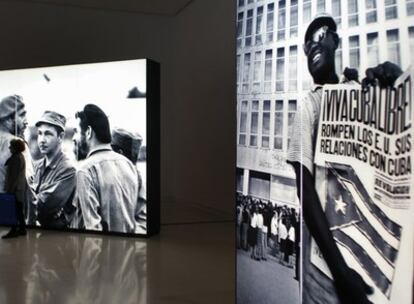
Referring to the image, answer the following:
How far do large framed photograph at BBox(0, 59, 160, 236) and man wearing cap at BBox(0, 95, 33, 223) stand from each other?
0.02m

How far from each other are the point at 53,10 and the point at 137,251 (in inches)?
328

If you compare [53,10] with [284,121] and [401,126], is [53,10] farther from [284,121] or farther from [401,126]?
[401,126]

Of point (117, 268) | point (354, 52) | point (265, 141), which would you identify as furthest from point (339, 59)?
point (117, 268)

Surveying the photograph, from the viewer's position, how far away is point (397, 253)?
210 centimetres

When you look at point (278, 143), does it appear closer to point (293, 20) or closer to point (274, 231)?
point (274, 231)

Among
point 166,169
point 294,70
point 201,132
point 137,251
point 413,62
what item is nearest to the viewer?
point 413,62

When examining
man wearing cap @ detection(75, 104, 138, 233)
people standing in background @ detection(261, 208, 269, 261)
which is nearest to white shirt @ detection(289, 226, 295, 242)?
people standing in background @ detection(261, 208, 269, 261)

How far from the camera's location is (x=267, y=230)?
9.79 ft

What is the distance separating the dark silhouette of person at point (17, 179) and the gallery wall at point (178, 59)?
283 cm

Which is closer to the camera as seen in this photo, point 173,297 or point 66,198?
point 173,297

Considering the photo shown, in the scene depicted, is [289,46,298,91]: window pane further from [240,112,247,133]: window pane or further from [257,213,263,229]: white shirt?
[257,213,263,229]: white shirt

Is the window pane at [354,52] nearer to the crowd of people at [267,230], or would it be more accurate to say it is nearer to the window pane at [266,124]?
the window pane at [266,124]

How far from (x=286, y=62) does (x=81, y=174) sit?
6.09 m

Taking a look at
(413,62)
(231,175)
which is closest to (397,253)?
(413,62)
